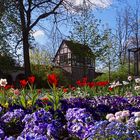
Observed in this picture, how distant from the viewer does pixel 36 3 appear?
103 feet

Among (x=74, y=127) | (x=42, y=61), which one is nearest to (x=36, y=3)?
(x=42, y=61)

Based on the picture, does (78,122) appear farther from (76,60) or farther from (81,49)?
(76,60)

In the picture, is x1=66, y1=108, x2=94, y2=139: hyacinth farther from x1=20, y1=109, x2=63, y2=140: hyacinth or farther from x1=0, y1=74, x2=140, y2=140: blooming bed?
x1=20, y1=109, x2=63, y2=140: hyacinth

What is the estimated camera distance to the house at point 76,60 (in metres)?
41.4

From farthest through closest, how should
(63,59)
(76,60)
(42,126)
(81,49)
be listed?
(63,59) < (76,60) < (81,49) < (42,126)

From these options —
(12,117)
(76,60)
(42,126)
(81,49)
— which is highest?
(81,49)

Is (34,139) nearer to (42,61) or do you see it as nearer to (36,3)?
(36,3)

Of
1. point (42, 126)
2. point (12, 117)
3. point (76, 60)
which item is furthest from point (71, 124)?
point (76, 60)

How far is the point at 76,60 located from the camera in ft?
167

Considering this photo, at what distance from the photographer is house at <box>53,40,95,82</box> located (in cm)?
4141

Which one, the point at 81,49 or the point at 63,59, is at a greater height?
the point at 81,49

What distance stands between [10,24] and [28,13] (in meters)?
1.75

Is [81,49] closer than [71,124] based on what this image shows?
No

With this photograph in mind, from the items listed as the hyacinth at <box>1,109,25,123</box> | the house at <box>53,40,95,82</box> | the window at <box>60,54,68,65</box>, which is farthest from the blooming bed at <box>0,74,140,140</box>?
the window at <box>60,54,68,65</box>
